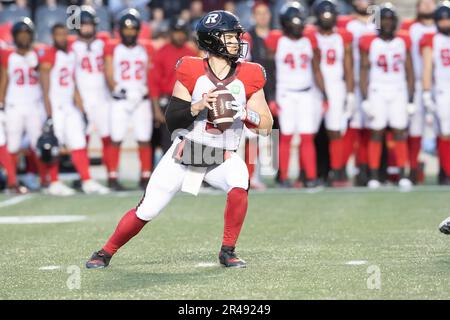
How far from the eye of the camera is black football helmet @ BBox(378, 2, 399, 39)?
36.9ft

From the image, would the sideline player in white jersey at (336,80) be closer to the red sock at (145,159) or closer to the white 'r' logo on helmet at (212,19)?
the red sock at (145,159)

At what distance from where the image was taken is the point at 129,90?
11625 mm

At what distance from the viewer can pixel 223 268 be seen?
6.13 meters

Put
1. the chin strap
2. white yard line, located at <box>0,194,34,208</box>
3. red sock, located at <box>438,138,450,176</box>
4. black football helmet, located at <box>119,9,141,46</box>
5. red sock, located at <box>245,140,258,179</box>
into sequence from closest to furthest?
the chin strap, white yard line, located at <box>0,194,34,208</box>, red sock, located at <box>245,140,258,179</box>, black football helmet, located at <box>119,9,141,46</box>, red sock, located at <box>438,138,450,176</box>

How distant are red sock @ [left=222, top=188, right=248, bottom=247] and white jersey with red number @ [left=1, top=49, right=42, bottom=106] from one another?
18.7 ft

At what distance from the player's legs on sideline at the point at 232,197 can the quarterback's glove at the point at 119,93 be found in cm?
551

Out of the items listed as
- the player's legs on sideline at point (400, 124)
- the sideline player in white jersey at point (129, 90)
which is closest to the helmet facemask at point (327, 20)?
the player's legs on sideline at point (400, 124)

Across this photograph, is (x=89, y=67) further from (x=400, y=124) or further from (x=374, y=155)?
(x=400, y=124)

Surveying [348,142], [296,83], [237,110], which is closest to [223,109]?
[237,110]

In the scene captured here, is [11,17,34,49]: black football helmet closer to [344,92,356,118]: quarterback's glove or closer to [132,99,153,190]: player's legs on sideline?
[132,99,153,190]: player's legs on sideline

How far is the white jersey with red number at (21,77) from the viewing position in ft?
37.2

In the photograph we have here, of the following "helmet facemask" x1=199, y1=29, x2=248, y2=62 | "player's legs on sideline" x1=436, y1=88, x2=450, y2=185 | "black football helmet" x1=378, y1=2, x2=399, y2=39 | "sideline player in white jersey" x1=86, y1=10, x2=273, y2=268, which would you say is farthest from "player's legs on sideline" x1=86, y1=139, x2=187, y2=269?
"player's legs on sideline" x1=436, y1=88, x2=450, y2=185

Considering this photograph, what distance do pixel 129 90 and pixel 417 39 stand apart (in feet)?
10.1
